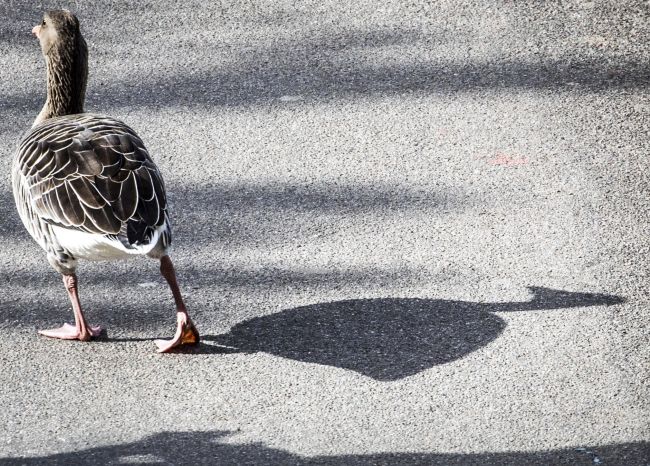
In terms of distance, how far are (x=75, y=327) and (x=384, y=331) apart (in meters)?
1.57

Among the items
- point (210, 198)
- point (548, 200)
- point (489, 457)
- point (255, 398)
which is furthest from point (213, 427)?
point (548, 200)

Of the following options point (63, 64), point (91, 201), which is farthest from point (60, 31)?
point (91, 201)

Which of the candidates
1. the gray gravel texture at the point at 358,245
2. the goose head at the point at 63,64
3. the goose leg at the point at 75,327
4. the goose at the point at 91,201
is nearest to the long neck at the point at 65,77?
the goose head at the point at 63,64

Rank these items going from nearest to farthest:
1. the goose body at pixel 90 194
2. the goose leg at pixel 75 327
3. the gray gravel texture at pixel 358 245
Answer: the gray gravel texture at pixel 358 245 → the goose body at pixel 90 194 → the goose leg at pixel 75 327

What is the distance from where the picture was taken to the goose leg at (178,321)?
4.97m

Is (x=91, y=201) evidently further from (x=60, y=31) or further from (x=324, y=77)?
(x=324, y=77)

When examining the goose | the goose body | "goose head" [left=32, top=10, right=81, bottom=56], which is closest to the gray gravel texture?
the goose

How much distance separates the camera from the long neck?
5.75 metres

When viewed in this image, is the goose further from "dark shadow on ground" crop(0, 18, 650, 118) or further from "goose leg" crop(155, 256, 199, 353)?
"dark shadow on ground" crop(0, 18, 650, 118)

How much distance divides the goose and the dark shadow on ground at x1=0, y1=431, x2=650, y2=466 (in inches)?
29.4

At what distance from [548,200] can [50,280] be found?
297cm

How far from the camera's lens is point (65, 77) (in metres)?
5.76

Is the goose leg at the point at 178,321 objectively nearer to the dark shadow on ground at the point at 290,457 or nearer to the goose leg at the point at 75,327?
the goose leg at the point at 75,327

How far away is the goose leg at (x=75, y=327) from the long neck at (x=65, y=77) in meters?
1.15
